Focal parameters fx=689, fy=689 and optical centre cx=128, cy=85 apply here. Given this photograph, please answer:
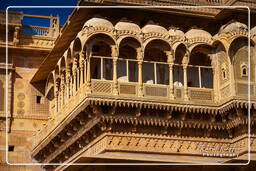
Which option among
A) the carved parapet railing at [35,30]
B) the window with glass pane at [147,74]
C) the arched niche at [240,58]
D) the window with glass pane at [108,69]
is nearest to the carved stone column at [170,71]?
the window with glass pane at [147,74]

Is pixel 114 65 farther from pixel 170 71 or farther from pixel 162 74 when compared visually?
pixel 162 74

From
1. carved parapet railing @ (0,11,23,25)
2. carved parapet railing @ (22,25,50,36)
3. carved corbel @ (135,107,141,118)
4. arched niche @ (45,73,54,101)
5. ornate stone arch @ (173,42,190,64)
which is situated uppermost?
carved parapet railing @ (0,11,23,25)

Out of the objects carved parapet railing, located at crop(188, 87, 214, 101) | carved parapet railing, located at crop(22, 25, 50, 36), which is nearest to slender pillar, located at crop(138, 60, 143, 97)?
carved parapet railing, located at crop(188, 87, 214, 101)

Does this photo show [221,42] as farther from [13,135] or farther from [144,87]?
[13,135]

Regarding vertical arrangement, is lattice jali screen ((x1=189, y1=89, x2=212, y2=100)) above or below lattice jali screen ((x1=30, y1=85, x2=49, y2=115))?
below

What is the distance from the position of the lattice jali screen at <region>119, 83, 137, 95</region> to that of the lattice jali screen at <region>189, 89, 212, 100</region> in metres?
1.55

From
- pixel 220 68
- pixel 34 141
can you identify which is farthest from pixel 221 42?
pixel 34 141

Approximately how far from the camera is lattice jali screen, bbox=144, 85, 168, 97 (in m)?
17.2

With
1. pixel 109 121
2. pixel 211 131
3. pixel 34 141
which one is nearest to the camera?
pixel 109 121

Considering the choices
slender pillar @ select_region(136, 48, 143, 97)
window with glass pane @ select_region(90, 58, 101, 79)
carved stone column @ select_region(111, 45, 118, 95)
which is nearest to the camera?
carved stone column @ select_region(111, 45, 118, 95)

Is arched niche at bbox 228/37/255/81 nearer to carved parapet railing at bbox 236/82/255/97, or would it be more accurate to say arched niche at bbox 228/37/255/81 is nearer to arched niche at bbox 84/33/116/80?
carved parapet railing at bbox 236/82/255/97

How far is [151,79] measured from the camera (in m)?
18.9

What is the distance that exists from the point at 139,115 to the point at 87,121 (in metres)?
1.47

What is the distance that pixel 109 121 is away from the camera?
16.9 metres
